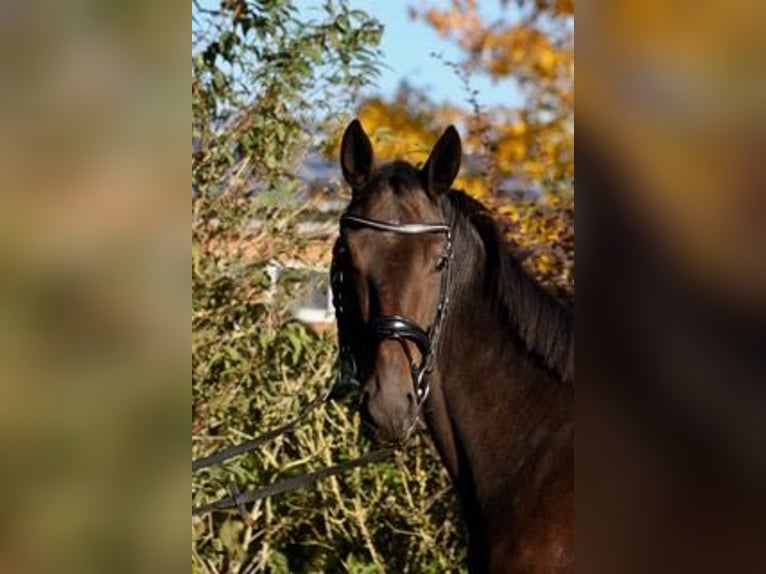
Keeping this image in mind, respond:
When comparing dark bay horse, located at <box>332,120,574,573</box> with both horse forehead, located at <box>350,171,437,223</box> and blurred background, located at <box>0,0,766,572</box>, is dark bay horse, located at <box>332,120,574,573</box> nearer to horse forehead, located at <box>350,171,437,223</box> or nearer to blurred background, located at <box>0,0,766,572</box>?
horse forehead, located at <box>350,171,437,223</box>

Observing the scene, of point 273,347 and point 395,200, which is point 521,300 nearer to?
point 395,200

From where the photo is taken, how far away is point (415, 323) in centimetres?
313

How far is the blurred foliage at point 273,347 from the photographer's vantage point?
5137mm

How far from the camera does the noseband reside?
10.2ft

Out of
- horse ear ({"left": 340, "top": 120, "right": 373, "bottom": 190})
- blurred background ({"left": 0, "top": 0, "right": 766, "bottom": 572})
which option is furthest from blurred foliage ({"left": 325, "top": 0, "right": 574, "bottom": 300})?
blurred background ({"left": 0, "top": 0, "right": 766, "bottom": 572})

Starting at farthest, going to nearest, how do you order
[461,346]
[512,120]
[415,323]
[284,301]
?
[512,120], [284,301], [461,346], [415,323]

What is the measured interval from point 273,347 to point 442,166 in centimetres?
242
